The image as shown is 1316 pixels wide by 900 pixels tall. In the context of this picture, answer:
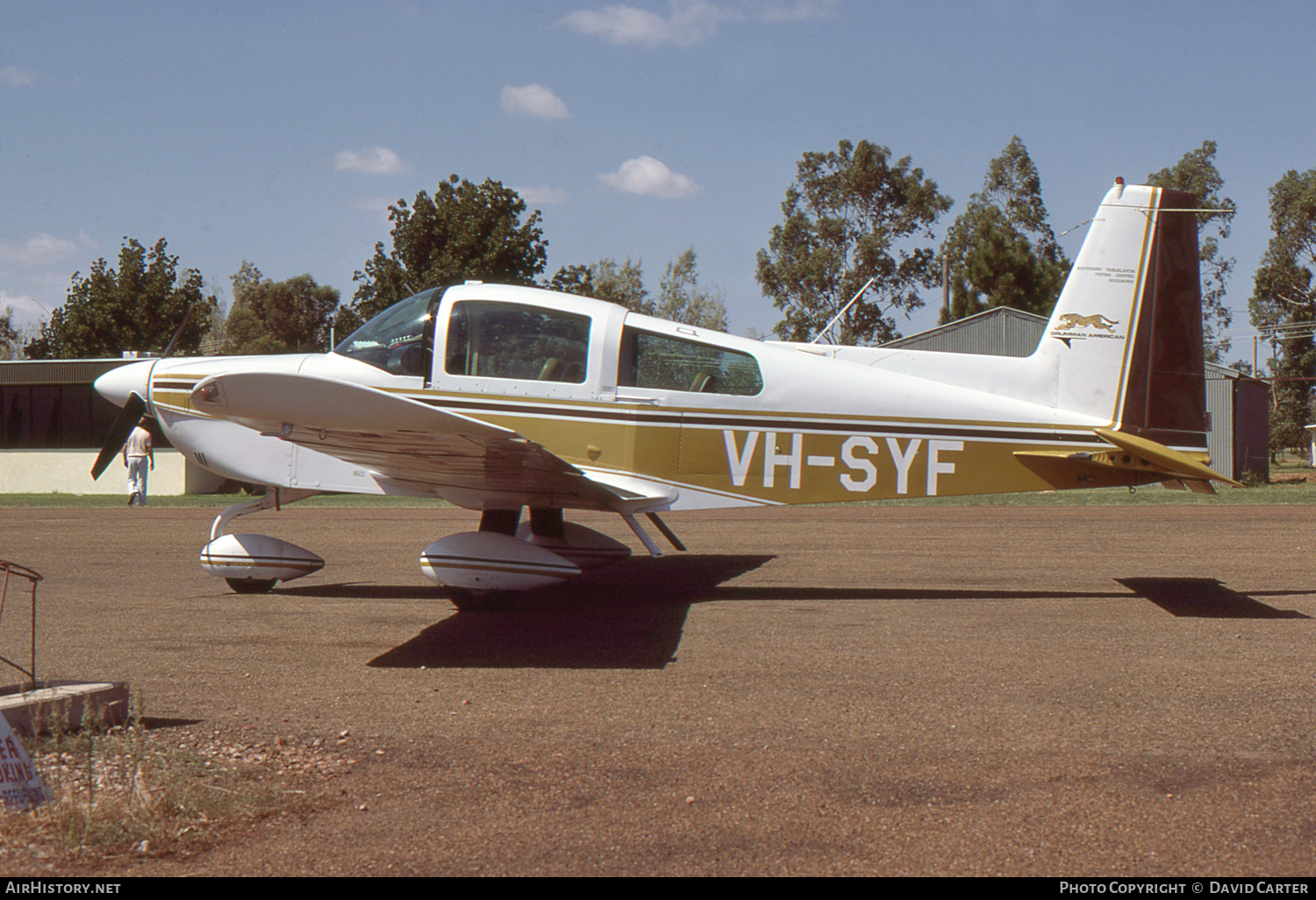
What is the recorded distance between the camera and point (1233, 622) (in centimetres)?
671

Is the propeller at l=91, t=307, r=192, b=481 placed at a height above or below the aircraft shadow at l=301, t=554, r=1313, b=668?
above

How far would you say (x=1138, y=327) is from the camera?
781 cm

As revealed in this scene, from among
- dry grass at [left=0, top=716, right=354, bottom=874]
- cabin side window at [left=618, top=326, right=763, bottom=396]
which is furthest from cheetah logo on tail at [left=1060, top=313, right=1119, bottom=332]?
dry grass at [left=0, top=716, right=354, bottom=874]

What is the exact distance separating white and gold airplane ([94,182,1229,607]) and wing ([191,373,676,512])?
0.05 m

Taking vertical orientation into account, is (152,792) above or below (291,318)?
below

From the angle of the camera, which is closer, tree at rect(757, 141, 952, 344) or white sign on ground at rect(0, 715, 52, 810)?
white sign on ground at rect(0, 715, 52, 810)

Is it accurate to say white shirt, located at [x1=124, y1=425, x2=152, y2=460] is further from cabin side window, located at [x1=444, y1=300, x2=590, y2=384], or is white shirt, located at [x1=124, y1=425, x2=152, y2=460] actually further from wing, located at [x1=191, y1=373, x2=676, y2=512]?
cabin side window, located at [x1=444, y1=300, x2=590, y2=384]

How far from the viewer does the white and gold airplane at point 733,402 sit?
7.32 meters

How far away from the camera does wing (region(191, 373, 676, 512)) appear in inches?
190

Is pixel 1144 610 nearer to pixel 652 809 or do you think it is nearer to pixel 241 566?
pixel 652 809

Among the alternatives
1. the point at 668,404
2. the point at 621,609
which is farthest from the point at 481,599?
the point at 668,404

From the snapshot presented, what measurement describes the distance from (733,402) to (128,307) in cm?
3458

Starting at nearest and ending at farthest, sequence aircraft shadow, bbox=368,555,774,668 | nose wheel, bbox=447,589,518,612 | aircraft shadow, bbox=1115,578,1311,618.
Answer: aircraft shadow, bbox=368,555,774,668 < nose wheel, bbox=447,589,518,612 < aircraft shadow, bbox=1115,578,1311,618

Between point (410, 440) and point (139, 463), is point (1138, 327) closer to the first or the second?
point (410, 440)
